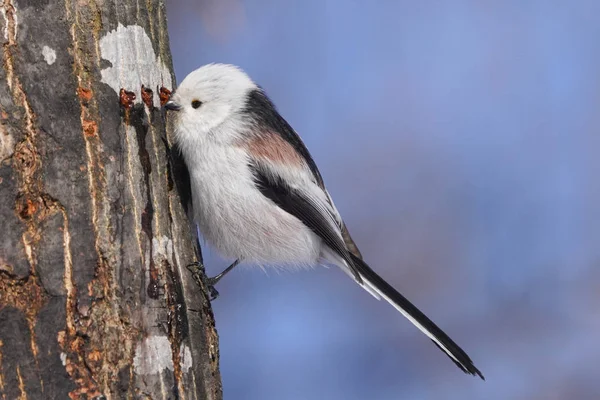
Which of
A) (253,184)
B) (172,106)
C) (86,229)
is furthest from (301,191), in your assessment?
(86,229)

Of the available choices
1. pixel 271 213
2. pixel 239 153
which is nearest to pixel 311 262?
pixel 271 213

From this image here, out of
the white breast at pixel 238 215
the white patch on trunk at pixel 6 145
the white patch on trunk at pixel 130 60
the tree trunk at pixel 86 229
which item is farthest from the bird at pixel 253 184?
the white patch on trunk at pixel 6 145

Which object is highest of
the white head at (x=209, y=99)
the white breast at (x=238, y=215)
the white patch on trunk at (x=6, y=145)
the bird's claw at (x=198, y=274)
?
the white head at (x=209, y=99)

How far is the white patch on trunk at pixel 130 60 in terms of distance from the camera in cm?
171

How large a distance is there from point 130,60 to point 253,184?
640mm

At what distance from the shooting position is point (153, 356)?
158cm

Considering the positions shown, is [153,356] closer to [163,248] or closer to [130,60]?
[163,248]

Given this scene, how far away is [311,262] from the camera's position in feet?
8.41

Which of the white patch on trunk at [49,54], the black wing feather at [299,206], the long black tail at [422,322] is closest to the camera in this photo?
the white patch on trunk at [49,54]

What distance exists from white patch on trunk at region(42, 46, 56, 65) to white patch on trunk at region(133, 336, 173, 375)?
0.68 meters

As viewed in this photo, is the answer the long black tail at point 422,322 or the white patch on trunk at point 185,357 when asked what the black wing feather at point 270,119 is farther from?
the white patch on trunk at point 185,357

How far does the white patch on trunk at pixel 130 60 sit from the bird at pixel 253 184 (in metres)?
0.18

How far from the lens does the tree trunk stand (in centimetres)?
146

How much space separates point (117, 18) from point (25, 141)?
1.42 feet
